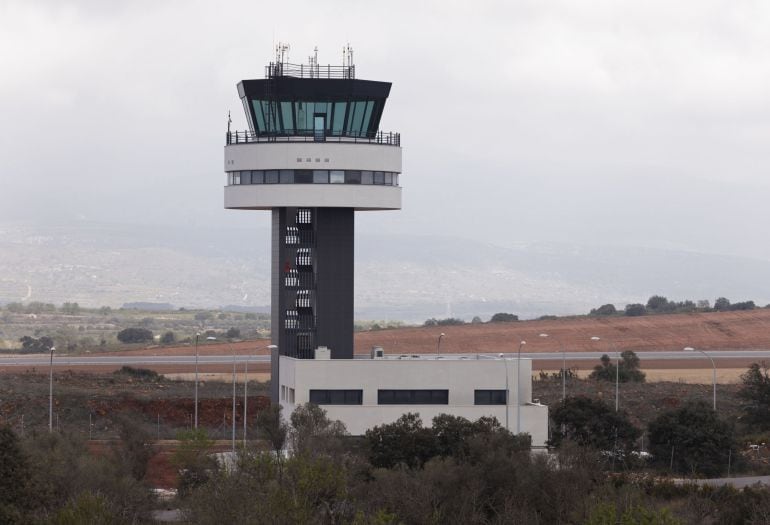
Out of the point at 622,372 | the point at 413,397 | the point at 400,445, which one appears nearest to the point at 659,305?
the point at 622,372

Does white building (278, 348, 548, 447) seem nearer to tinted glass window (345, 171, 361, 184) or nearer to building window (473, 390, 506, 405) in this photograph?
building window (473, 390, 506, 405)

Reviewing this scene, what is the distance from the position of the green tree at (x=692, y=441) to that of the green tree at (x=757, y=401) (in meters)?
10.6

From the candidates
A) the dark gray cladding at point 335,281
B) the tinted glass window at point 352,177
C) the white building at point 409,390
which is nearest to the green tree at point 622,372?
the white building at point 409,390

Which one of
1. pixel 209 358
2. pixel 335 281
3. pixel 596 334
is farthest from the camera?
pixel 596 334

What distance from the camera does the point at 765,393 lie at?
79688 mm

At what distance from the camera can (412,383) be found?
66.2 meters

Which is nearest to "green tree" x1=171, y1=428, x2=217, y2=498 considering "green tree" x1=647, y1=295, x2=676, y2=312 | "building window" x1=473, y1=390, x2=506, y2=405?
"building window" x1=473, y1=390, x2=506, y2=405

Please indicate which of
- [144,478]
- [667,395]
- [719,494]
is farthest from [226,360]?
[719,494]

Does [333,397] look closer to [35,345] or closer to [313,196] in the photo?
[313,196]

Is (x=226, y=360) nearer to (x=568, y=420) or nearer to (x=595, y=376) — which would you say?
(x=595, y=376)

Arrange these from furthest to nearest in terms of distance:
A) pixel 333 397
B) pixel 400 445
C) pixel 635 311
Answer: pixel 635 311 → pixel 333 397 → pixel 400 445

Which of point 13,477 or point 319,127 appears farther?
point 319,127

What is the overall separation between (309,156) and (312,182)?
1.13 metres

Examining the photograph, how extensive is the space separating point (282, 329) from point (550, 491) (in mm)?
21201
